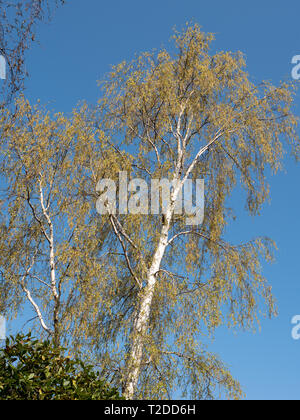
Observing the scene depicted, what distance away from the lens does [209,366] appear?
859cm

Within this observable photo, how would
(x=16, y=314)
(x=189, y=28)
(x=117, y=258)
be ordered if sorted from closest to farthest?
(x=16, y=314)
(x=117, y=258)
(x=189, y=28)

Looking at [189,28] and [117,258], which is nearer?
[117,258]

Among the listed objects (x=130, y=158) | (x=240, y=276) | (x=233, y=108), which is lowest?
(x=240, y=276)

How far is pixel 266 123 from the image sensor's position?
11.4 m

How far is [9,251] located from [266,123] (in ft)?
19.9

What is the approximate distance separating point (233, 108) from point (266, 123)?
2.60ft

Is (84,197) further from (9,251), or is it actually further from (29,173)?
(9,251)

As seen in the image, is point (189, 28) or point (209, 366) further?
point (189, 28)

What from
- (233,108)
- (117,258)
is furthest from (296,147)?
(117,258)

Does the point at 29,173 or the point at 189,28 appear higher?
the point at 189,28

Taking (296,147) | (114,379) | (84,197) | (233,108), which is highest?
(233,108)

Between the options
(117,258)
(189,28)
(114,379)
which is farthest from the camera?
(189,28)

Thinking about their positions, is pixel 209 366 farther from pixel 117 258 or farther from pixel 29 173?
pixel 29 173

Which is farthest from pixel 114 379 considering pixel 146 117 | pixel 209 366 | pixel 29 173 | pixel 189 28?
pixel 189 28
